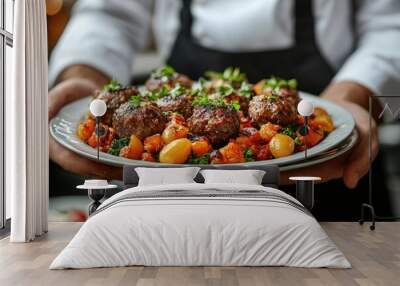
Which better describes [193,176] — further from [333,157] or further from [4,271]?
[4,271]

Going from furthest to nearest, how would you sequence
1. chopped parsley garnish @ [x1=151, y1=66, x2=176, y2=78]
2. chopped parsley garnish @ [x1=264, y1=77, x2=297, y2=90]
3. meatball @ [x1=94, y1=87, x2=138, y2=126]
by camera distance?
1. chopped parsley garnish @ [x1=151, y1=66, x2=176, y2=78]
2. chopped parsley garnish @ [x1=264, y1=77, x2=297, y2=90]
3. meatball @ [x1=94, y1=87, x2=138, y2=126]

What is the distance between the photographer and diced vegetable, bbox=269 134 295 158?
5.62m

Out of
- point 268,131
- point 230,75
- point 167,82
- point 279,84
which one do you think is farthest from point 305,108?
point 167,82

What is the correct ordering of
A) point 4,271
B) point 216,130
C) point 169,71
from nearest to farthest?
point 4,271 → point 216,130 → point 169,71

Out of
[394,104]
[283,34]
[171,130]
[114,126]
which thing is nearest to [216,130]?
[171,130]

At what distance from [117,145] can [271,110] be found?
1382 mm

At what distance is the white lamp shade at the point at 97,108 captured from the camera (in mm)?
5707

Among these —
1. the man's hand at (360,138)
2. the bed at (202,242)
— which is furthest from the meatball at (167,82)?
the bed at (202,242)

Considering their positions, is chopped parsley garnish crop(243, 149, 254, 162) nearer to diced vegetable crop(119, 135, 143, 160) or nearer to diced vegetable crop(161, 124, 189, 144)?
diced vegetable crop(161, 124, 189, 144)

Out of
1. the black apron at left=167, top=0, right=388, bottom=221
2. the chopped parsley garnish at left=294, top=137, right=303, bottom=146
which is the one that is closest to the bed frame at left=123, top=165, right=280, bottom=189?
the chopped parsley garnish at left=294, top=137, right=303, bottom=146

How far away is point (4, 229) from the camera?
18.7 feet

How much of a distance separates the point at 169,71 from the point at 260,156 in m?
1.28

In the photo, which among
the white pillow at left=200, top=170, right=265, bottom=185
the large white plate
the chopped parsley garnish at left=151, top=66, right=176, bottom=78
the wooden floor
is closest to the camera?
the wooden floor

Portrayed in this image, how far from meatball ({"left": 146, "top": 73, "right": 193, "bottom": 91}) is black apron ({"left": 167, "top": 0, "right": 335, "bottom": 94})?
23cm
